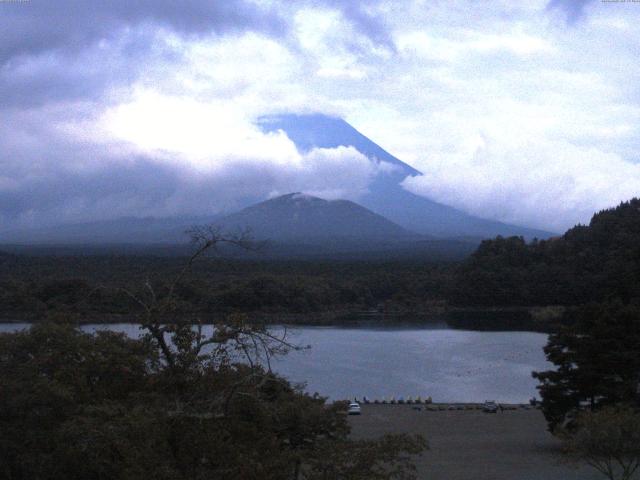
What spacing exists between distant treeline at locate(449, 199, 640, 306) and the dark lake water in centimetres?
1022

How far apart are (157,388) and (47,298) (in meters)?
28.8

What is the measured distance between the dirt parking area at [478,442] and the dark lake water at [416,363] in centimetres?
296

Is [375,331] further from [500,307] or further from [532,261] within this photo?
[532,261]

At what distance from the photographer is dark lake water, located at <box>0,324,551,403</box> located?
21.7 m

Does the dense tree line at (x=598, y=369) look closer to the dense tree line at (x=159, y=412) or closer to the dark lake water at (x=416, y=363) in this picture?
the dark lake water at (x=416, y=363)

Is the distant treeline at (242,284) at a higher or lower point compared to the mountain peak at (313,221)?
lower

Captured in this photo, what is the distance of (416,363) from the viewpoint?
86.3ft

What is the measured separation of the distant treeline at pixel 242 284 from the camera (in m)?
33.1

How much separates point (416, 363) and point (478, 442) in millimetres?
11996

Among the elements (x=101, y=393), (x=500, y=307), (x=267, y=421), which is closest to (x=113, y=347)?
(x=101, y=393)

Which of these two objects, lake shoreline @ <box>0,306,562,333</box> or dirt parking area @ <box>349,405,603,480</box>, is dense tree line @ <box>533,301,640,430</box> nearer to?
dirt parking area @ <box>349,405,603,480</box>

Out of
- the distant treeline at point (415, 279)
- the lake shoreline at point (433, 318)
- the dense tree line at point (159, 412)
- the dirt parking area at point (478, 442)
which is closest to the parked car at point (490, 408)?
the dirt parking area at point (478, 442)

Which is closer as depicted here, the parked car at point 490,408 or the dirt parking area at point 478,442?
the dirt parking area at point 478,442

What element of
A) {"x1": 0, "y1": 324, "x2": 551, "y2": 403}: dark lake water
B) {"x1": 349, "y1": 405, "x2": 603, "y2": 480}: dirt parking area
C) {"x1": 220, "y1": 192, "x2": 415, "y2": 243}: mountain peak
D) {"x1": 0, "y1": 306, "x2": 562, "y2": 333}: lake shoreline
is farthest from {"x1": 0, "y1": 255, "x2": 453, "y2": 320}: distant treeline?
{"x1": 220, "y1": 192, "x2": 415, "y2": 243}: mountain peak
